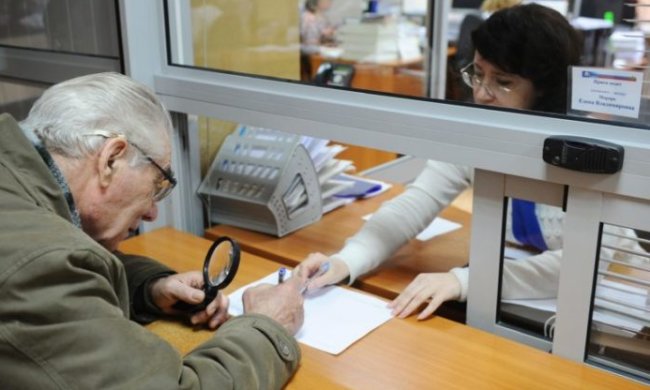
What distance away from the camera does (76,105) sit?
1.06 m

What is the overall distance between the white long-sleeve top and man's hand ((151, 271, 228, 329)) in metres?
0.36

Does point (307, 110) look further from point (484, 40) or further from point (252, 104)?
point (484, 40)

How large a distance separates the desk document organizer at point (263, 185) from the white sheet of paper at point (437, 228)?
0.22 metres

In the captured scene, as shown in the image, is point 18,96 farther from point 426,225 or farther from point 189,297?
point 426,225

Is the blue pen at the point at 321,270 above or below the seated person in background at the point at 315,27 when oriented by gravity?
below

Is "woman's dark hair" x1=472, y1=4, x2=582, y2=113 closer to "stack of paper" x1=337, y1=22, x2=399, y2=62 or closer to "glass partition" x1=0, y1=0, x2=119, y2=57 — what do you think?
"glass partition" x1=0, y1=0, x2=119, y2=57

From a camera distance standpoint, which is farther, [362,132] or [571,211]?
[362,132]

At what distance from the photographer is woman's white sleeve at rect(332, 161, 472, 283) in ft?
5.72

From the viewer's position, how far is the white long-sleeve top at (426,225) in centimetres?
149

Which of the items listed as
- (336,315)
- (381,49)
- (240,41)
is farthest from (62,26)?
(381,49)

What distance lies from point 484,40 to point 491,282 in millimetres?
604

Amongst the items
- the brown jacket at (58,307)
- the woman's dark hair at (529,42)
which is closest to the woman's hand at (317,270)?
the brown jacket at (58,307)

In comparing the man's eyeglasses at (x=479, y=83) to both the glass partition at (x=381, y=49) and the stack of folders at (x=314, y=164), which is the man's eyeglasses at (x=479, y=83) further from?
the stack of folders at (x=314, y=164)

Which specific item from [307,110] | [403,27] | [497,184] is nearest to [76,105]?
[307,110]
